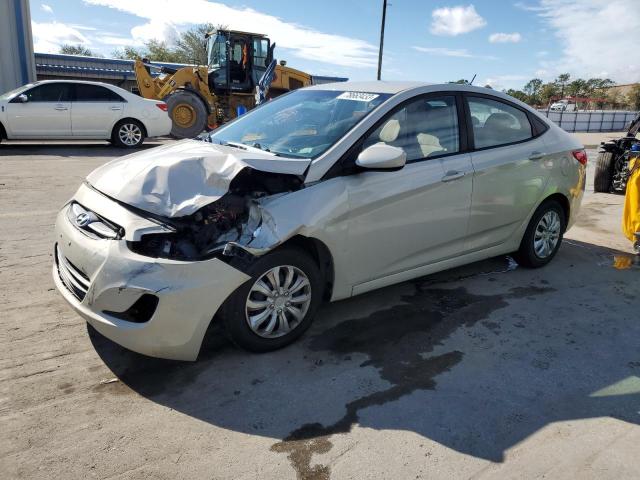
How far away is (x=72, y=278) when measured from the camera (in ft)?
10.2

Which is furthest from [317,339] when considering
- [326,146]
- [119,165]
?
[119,165]

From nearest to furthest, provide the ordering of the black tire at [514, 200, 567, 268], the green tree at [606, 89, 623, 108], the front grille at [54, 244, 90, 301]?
the front grille at [54, 244, 90, 301], the black tire at [514, 200, 567, 268], the green tree at [606, 89, 623, 108]

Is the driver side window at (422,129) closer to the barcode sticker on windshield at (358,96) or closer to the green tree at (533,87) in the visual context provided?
the barcode sticker on windshield at (358,96)

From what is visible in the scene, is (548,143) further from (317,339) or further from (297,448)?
(297,448)

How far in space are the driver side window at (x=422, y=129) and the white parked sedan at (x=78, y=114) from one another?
1035cm

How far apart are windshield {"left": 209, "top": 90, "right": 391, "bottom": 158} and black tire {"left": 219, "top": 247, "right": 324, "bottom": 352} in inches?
28.9

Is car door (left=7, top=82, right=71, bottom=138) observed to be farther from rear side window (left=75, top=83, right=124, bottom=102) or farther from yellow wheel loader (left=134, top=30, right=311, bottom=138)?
yellow wheel loader (left=134, top=30, right=311, bottom=138)

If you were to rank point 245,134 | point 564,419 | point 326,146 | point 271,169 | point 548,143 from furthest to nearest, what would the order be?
point 548,143, point 245,134, point 326,146, point 271,169, point 564,419

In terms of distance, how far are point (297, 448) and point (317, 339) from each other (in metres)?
1.11

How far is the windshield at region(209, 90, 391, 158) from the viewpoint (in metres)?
3.60

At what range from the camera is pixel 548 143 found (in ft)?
16.1

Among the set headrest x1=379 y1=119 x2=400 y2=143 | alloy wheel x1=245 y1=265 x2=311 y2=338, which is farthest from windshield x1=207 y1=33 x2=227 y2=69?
alloy wheel x1=245 y1=265 x2=311 y2=338

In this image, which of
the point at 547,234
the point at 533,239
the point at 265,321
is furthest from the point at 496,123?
the point at 265,321

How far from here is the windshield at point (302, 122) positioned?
360cm
